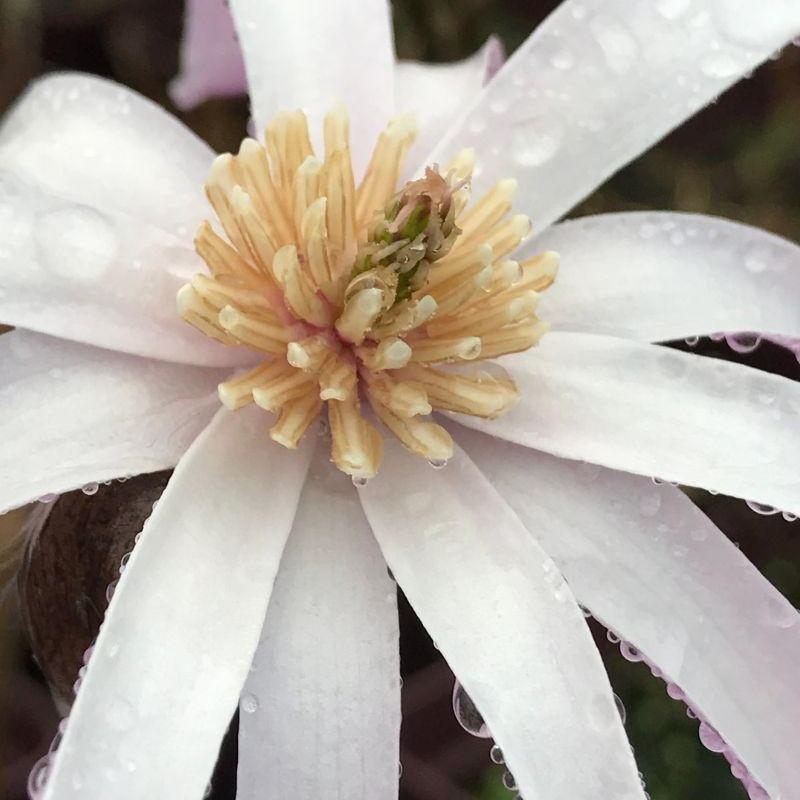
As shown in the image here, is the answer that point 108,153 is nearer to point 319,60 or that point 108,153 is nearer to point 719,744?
point 319,60

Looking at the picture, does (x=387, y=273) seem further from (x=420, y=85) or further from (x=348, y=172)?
(x=420, y=85)

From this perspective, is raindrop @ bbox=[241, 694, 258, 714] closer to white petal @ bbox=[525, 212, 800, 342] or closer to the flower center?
the flower center

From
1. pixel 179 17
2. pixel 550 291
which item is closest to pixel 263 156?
pixel 550 291

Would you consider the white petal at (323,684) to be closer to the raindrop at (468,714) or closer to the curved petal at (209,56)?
the raindrop at (468,714)

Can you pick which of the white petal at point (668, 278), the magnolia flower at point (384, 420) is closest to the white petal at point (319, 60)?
the magnolia flower at point (384, 420)

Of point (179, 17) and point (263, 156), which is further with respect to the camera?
point (179, 17)

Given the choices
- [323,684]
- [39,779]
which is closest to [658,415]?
[323,684]

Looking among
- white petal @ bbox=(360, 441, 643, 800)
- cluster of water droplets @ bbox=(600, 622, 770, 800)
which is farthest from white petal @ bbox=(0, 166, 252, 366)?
cluster of water droplets @ bbox=(600, 622, 770, 800)
